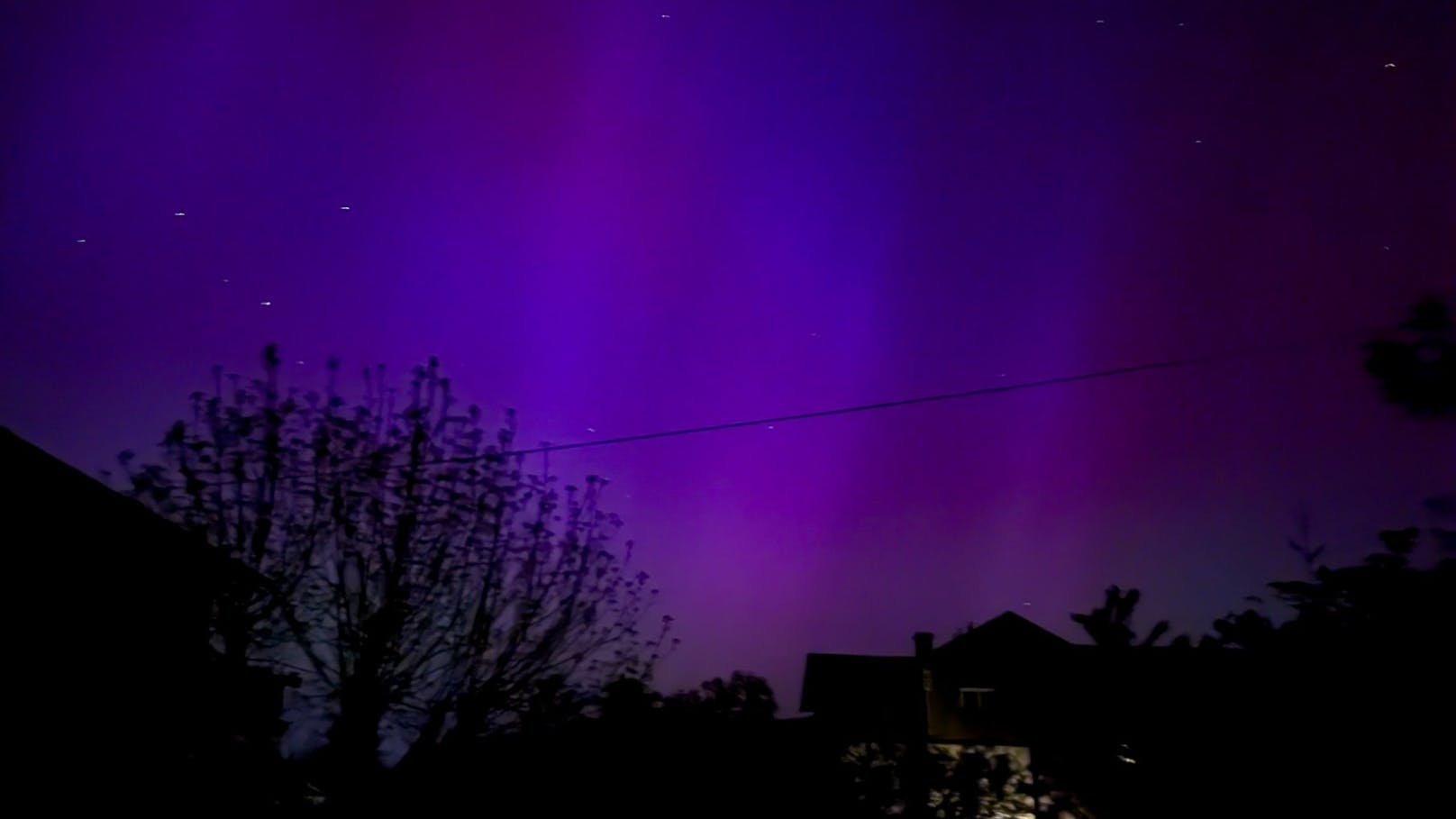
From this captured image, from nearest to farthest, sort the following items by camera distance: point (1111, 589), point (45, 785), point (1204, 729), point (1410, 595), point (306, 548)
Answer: point (1410, 595), point (1204, 729), point (1111, 589), point (45, 785), point (306, 548)

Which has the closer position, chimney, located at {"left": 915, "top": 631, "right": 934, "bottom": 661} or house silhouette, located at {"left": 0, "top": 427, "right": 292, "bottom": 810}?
house silhouette, located at {"left": 0, "top": 427, "right": 292, "bottom": 810}

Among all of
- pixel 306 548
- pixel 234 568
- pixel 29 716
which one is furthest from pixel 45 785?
pixel 306 548

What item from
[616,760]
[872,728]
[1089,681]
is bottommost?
[616,760]

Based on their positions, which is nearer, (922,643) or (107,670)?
(107,670)

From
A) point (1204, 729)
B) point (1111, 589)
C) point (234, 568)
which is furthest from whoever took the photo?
point (234, 568)

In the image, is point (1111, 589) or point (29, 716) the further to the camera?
point (29, 716)

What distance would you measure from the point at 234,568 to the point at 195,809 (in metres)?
4.42

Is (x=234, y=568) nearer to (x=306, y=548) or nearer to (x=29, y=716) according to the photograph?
(x=306, y=548)

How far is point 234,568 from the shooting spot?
11.4 metres

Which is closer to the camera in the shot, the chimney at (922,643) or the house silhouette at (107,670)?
the house silhouette at (107,670)

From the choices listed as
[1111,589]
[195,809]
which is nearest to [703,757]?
[195,809]

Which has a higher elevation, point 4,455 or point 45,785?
point 4,455

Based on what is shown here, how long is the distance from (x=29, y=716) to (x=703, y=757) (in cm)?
727

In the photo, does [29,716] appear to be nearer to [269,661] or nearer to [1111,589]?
[269,661]
